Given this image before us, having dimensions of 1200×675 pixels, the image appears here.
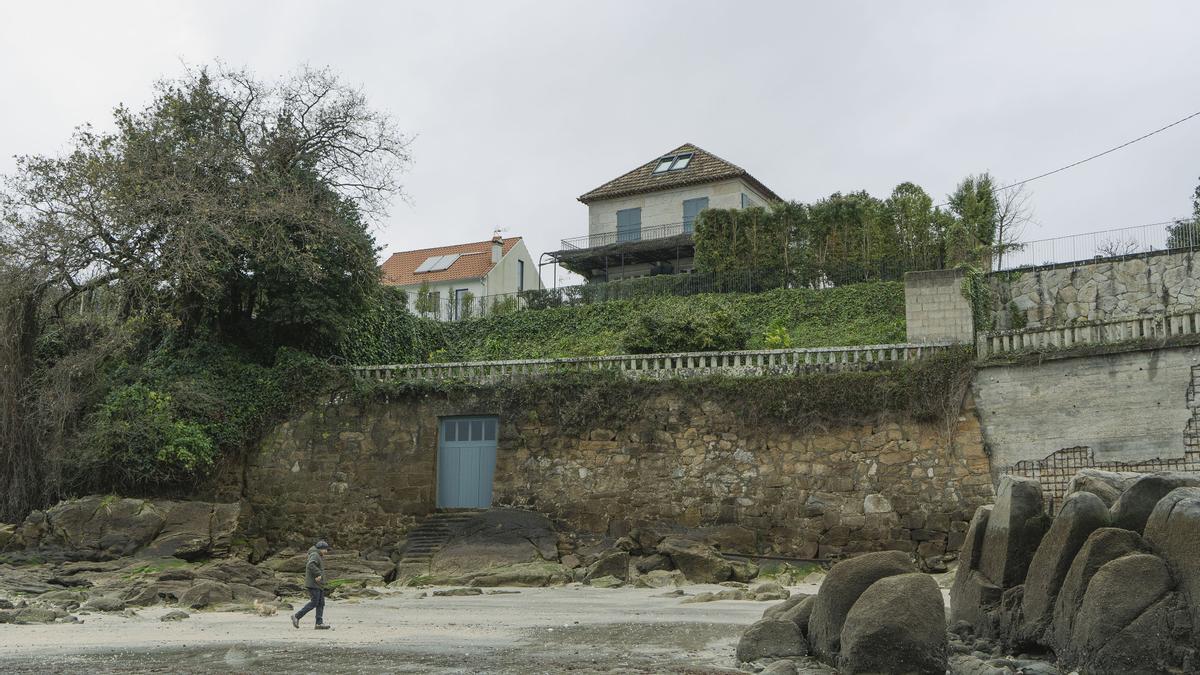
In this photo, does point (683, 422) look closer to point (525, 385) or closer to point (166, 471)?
point (525, 385)

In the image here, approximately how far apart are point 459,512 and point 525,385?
284 centimetres

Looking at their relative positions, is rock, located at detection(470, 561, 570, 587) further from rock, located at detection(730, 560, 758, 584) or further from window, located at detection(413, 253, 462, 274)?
window, located at detection(413, 253, 462, 274)

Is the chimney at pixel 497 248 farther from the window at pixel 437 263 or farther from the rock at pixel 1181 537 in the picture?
the rock at pixel 1181 537

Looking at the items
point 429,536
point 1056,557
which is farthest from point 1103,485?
point 429,536

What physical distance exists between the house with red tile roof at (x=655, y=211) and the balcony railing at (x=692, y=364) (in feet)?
44.5

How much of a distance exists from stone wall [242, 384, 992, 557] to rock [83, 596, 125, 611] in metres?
6.88

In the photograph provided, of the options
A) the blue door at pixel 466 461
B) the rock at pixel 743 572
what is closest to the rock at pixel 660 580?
the rock at pixel 743 572

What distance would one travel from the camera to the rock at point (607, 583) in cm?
1859

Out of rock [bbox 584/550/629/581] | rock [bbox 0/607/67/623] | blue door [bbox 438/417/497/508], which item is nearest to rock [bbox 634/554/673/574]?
rock [bbox 584/550/629/581]

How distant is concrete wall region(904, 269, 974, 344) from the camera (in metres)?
21.1

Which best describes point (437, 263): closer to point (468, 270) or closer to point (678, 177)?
point (468, 270)

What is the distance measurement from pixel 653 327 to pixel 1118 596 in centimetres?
1448

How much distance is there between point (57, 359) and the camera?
78.5ft

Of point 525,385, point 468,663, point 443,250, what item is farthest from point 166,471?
point 443,250
